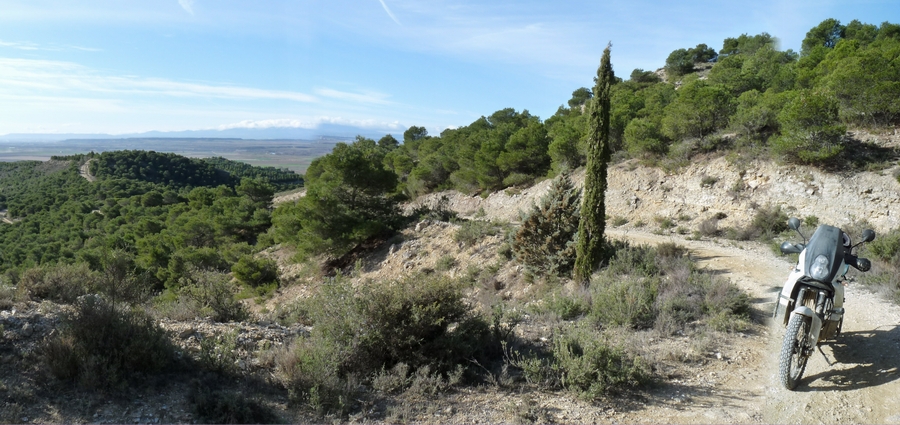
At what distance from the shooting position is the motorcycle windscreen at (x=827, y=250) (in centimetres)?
422

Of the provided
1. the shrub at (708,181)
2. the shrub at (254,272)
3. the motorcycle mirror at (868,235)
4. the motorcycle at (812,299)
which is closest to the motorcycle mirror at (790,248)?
the motorcycle at (812,299)

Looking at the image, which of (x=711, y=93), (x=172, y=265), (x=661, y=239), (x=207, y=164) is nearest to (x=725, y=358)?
(x=661, y=239)

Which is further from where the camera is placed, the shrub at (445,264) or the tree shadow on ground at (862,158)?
the shrub at (445,264)

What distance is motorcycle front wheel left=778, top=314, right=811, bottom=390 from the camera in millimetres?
4141

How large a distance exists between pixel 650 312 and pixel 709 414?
241cm

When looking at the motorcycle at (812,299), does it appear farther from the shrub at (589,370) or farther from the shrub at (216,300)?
the shrub at (216,300)

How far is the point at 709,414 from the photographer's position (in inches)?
156

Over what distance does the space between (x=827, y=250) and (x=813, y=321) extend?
2.31 feet

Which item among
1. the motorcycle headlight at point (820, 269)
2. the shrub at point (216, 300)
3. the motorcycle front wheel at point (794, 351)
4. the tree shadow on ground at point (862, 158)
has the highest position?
the tree shadow on ground at point (862, 158)

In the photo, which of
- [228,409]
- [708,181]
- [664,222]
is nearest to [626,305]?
[228,409]

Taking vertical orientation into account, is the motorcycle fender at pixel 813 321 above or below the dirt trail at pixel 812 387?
above

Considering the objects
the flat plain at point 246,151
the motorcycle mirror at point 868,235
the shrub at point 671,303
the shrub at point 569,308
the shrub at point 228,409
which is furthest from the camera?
the flat plain at point 246,151

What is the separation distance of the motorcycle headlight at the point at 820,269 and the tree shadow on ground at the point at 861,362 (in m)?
1.10

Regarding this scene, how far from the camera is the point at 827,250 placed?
4.28m
